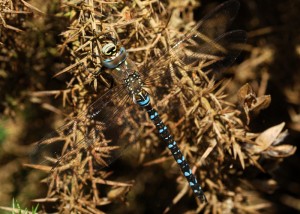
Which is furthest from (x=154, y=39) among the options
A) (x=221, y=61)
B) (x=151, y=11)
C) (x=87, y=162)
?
(x=87, y=162)

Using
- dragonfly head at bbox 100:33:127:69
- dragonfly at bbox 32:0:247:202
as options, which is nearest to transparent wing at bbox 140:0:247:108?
dragonfly at bbox 32:0:247:202

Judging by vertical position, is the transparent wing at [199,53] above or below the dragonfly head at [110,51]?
below

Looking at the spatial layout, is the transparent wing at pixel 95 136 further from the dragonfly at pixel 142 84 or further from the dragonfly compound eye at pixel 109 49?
the dragonfly compound eye at pixel 109 49

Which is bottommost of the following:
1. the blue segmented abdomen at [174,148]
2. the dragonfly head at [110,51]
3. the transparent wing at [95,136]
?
the blue segmented abdomen at [174,148]

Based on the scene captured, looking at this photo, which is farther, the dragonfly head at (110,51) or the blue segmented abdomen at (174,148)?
the blue segmented abdomen at (174,148)

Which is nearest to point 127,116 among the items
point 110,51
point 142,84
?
point 142,84

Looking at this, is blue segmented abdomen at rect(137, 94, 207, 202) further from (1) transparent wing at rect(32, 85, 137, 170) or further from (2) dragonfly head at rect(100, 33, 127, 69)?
(2) dragonfly head at rect(100, 33, 127, 69)

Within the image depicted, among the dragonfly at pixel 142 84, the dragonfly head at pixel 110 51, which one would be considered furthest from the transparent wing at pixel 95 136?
the dragonfly head at pixel 110 51

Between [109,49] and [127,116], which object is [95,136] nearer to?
[127,116]
